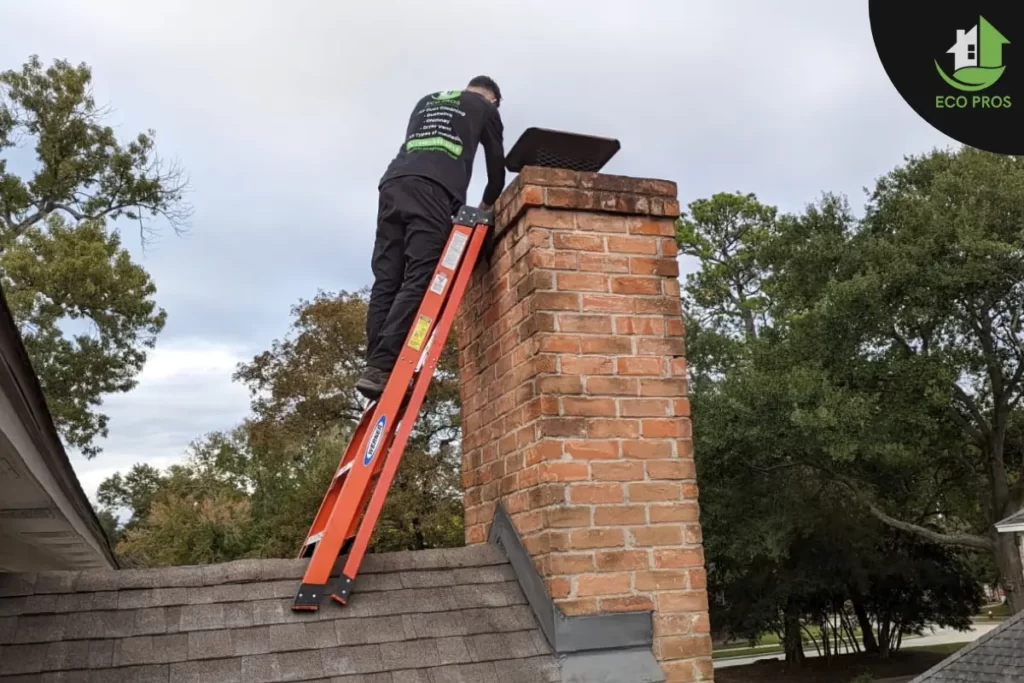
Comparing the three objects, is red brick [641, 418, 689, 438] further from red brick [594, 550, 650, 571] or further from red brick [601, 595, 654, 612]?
red brick [601, 595, 654, 612]

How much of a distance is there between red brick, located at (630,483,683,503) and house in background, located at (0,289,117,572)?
188 cm

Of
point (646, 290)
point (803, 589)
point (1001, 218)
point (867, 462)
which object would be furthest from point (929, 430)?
point (646, 290)

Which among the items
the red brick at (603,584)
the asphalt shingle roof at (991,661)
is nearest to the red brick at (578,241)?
the red brick at (603,584)

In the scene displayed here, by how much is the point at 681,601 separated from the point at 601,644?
325 millimetres

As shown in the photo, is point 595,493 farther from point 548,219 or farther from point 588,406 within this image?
point 548,219

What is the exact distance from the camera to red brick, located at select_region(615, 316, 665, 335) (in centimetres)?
300

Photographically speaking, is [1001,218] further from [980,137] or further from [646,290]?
[646,290]

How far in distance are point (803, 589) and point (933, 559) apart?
4.62 metres

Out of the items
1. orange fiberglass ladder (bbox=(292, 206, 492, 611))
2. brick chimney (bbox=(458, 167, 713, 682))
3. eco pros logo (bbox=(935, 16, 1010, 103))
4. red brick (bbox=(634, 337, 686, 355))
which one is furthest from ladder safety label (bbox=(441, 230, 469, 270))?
eco pros logo (bbox=(935, 16, 1010, 103))

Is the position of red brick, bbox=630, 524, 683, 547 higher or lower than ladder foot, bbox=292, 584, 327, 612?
higher

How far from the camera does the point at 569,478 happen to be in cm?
281

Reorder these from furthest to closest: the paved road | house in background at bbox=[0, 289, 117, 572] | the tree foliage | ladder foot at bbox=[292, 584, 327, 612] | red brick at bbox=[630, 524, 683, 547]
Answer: the paved road < the tree foliage < red brick at bbox=[630, 524, 683, 547] < ladder foot at bbox=[292, 584, 327, 612] < house in background at bbox=[0, 289, 117, 572]

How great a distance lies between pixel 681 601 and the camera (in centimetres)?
285

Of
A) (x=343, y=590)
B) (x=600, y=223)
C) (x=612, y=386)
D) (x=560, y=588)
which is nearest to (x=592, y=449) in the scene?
(x=612, y=386)
